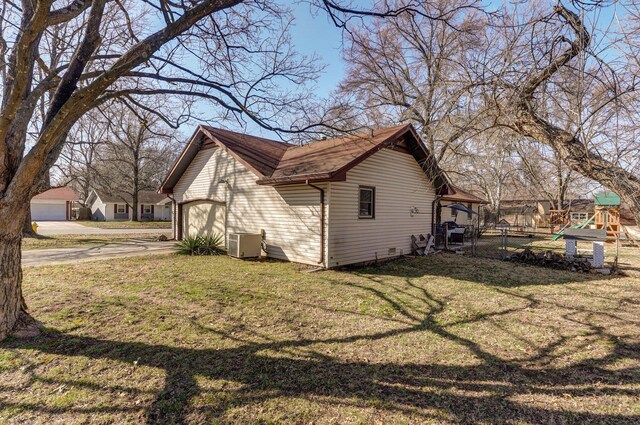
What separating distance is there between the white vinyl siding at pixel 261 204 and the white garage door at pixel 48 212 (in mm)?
36908

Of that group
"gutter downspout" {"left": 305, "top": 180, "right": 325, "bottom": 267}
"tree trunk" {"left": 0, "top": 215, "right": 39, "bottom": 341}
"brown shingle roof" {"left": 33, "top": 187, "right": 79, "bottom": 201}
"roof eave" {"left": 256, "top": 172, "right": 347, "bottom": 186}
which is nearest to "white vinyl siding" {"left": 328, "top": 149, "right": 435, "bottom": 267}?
"gutter downspout" {"left": 305, "top": 180, "right": 325, "bottom": 267}

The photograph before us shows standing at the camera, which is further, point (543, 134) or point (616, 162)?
point (543, 134)

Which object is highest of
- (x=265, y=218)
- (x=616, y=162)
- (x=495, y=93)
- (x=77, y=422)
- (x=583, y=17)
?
(x=583, y=17)

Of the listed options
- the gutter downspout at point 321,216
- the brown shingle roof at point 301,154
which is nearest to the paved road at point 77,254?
the brown shingle roof at point 301,154

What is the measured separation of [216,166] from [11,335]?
9383 mm

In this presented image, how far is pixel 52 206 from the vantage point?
39.6m

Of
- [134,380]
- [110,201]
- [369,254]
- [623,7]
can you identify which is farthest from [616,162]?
[110,201]

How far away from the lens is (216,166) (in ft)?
42.8

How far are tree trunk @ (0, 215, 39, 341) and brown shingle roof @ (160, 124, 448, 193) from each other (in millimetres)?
6212

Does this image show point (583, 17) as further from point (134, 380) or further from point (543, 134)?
point (134, 380)

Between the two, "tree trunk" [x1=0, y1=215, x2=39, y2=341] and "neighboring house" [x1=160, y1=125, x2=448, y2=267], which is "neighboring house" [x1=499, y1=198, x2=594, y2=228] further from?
"tree trunk" [x1=0, y1=215, x2=39, y2=341]

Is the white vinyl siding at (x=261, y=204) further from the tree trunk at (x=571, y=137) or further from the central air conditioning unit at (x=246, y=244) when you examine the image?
the tree trunk at (x=571, y=137)

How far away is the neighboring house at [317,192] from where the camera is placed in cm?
945

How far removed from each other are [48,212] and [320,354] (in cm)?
4885
